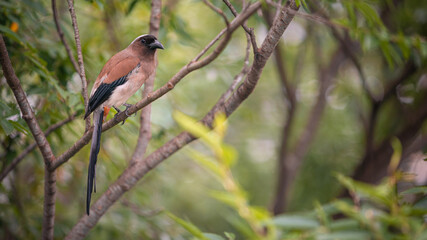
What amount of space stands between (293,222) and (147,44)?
1880 millimetres

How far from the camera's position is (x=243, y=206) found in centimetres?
71

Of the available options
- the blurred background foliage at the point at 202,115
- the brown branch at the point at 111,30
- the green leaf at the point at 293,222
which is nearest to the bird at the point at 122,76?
the blurred background foliage at the point at 202,115

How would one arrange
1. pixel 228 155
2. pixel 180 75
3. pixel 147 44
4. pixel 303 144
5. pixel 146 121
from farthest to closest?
A: pixel 303 144
pixel 147 44
pixel 146 121
pixel 180 75
pixel 228 155

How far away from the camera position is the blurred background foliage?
1912 millimetres

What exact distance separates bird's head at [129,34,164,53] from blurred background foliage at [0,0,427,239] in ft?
0.47

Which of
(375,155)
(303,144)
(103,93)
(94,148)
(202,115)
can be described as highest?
(103,93)

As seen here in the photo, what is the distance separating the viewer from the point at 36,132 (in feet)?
5.44

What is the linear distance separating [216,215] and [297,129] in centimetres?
143

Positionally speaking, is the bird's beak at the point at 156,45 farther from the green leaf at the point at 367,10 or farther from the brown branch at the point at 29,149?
the green leaf at the point at 367,10

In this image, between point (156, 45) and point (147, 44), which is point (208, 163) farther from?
point (147, 44)

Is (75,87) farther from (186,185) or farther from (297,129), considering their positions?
(297,129)

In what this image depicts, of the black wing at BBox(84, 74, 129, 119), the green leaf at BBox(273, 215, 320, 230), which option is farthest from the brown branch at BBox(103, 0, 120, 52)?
the green leaf at BBox(273, 215, 320, 230)

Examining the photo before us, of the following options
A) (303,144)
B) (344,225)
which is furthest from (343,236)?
(303,144)

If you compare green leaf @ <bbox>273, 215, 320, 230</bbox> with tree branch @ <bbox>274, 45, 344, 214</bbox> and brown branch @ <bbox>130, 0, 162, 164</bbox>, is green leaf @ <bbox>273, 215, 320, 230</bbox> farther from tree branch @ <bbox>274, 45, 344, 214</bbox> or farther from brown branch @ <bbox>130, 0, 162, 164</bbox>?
tree branch @ <bbox>274, 45, 344, 214</bbox>
